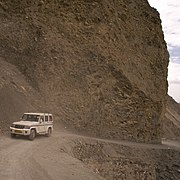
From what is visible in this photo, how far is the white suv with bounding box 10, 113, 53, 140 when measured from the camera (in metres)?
19.8

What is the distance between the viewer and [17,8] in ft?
125

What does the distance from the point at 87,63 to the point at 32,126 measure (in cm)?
1677

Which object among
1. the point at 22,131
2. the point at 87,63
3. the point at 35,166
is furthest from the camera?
the point at 87,63

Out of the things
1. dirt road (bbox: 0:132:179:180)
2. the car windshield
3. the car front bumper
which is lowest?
dirt road (bbox: 0:132:179:180)

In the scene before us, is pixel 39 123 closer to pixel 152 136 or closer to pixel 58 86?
pixel 58 86

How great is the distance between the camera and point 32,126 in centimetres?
2022

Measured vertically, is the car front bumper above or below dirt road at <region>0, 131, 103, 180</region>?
above

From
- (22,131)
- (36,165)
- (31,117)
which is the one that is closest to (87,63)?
(31,117)

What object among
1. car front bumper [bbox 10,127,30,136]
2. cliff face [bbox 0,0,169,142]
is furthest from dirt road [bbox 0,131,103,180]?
cliff face [bbox 0,0,169,142]

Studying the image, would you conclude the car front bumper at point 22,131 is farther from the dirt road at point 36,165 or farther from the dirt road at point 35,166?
the dirt road at point 35,166

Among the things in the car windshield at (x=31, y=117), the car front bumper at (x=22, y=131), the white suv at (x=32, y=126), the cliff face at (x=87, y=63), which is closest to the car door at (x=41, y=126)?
the white suv at (x=32, y=126)

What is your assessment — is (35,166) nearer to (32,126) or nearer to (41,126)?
(32,126)

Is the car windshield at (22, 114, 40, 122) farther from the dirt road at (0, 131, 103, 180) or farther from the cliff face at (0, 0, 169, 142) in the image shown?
the cliff face at (0, 0, 169, 142)

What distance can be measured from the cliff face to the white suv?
8674mm
